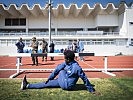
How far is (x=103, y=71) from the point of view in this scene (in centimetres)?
934

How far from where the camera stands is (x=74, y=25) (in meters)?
41.7

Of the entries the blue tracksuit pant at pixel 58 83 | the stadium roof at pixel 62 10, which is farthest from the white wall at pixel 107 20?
the blue tracksuit pant at pixel 58 83

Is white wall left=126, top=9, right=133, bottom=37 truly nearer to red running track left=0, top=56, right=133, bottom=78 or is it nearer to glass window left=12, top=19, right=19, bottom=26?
glass window left=12, top=19, right=19, bottom=26

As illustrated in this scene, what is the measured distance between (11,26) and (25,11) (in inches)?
147

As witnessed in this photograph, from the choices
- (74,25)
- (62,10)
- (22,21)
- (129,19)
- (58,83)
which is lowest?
(58,83)

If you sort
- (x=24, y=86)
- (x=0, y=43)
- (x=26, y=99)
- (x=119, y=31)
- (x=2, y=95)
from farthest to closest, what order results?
(x=119, y=31), (x=0, y=43), (x=24, y=86), (x=2, y=95), (x=26, y=99)

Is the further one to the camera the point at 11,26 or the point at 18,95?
the point at 11,26

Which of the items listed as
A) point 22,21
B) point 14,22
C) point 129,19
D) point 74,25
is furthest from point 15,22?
point 129,19

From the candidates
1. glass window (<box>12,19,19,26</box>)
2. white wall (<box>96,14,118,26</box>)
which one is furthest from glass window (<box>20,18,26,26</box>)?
white wall (<box>96,14,118,26</box>)

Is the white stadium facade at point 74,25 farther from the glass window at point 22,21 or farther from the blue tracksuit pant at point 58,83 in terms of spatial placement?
the blue tracksuit pant at point 58,83

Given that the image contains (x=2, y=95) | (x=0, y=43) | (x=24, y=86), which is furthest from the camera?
(x=0, y=43)

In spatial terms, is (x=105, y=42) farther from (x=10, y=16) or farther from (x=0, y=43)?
(x=10, y=16)

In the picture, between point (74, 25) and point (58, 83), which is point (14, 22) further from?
point (58, 83)

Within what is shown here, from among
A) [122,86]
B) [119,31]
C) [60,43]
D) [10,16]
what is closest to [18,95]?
[122,86]
